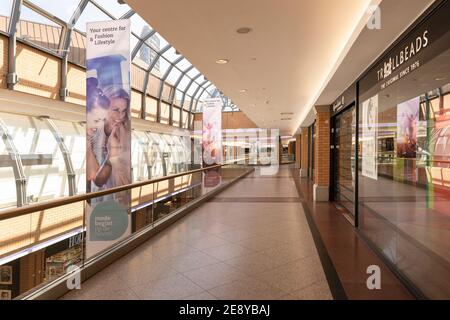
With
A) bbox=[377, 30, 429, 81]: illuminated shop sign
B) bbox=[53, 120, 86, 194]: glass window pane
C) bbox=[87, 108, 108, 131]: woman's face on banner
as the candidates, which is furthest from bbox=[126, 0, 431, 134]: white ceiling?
bbox=[53, 120, 86, 194]: glass window pane

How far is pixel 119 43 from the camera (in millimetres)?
5086

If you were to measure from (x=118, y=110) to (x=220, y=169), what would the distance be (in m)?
6.05

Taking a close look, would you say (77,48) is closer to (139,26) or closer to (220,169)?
(139,26)

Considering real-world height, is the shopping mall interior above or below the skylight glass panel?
below

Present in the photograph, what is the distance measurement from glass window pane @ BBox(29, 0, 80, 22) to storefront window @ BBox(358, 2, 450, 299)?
750cm

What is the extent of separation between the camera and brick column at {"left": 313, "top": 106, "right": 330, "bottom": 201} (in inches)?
319

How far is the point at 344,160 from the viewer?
24.0 ft

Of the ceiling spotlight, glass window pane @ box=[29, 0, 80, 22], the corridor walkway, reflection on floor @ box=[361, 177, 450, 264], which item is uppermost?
glass window pane @ box=[29, 0, 80, 22]

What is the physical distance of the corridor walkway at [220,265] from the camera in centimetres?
290

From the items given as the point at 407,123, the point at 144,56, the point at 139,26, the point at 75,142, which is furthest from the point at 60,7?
the point at 407,123

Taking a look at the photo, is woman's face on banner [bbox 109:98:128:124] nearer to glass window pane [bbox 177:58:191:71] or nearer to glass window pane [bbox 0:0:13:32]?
glass window pane [bbox 0:0:13:32]

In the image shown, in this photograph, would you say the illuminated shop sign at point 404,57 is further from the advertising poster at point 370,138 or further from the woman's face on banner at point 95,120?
the woman's face on banner at point 95,120

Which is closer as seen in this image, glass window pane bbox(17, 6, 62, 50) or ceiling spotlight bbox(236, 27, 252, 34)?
ceiling spotlight bbox(236, 27, 252, 34)
